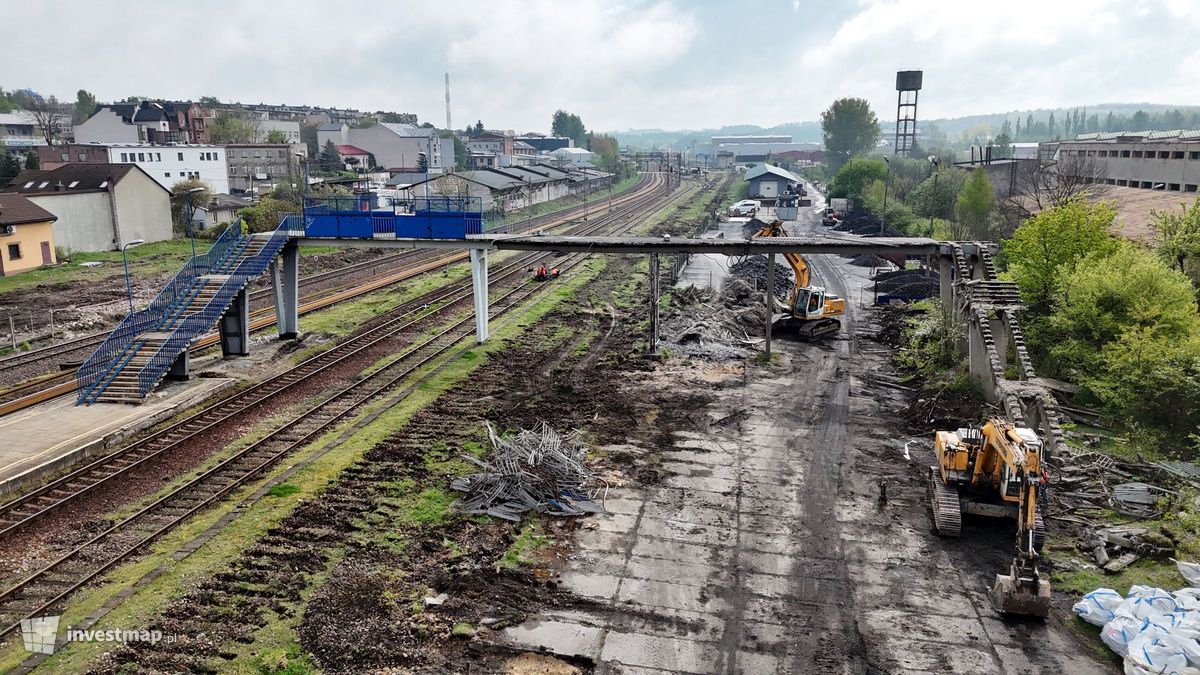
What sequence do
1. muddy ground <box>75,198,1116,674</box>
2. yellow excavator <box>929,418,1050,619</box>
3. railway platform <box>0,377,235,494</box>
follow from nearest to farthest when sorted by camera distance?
1. muddy ground <box>75,198,1116,674</box>
2. yellow excavator <box>929,418,1050,619</box>
3. railway platform <box>0,377,235,494</box>

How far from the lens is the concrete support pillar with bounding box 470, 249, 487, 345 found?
32531 millimetres

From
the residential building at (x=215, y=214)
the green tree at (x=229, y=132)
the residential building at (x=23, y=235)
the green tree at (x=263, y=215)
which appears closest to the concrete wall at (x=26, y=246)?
the residential building at (x=23, y=235)

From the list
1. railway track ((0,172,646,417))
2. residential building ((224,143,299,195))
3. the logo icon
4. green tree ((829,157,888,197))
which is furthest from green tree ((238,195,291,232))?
green tree ((829,157,888,197))

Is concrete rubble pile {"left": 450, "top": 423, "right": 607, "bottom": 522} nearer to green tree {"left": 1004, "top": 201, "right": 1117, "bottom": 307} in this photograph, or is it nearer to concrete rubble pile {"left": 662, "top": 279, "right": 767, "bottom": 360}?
concrete rubble pile {"left": 662, "top": 279, "right": 767, "bottom": 360}

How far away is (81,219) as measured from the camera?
53656mm

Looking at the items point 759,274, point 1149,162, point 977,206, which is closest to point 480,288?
point 759,274

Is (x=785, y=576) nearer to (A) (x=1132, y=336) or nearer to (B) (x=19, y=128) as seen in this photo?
(A) (x=1132, y=336)

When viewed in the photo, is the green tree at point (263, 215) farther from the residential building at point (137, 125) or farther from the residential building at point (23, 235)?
the residential building at point (137, 125)

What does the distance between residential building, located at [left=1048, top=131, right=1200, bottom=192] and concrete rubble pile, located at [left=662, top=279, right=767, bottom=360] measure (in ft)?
102

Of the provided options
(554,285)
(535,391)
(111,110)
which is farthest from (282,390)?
(111,110)

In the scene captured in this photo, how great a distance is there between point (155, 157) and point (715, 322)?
212 ft

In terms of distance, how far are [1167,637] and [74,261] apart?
56890 millimetres

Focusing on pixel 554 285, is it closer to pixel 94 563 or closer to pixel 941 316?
pixel 941 316

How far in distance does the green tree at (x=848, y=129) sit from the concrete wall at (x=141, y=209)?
12964 cm
